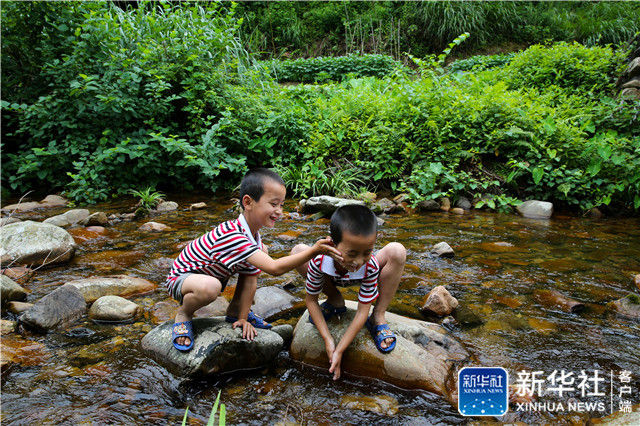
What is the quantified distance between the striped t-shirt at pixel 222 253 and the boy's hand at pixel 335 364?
699 mm

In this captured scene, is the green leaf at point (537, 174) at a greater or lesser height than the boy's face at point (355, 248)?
lesser

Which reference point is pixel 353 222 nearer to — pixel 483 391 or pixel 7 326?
pixel 483 391

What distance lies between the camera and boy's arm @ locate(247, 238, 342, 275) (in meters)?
2.08

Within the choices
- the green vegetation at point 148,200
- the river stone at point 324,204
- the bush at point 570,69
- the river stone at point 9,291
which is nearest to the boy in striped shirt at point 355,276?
the river stone at point 9,291

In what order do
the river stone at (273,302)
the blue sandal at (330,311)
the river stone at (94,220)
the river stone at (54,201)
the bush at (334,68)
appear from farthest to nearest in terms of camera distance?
1. the bush at (334,68)
2. the river stone at (54,201)
3. the river stone at (94,220)
4. the river stone at (273,302)
5. the blue sandal at (330,311)

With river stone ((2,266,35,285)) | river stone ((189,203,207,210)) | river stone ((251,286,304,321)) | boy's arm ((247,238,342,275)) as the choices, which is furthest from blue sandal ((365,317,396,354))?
river stone ((189,203,207,210))

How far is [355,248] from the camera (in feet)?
6.82

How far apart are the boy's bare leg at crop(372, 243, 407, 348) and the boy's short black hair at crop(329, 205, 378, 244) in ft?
1.27

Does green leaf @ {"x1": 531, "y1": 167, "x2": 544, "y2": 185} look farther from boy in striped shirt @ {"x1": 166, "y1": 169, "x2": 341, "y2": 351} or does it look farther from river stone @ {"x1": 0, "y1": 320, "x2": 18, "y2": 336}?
river stone @ {"x1": 0, "y1": 320, "x2": 18, "y2": 336}

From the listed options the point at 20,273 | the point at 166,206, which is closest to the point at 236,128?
the point at 166,206

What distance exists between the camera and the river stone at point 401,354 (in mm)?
2227

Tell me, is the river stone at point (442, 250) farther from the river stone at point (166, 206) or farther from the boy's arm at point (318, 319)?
the river stone at point (166, 206)

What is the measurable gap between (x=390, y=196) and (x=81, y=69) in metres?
5.25

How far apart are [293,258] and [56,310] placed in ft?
5.92
